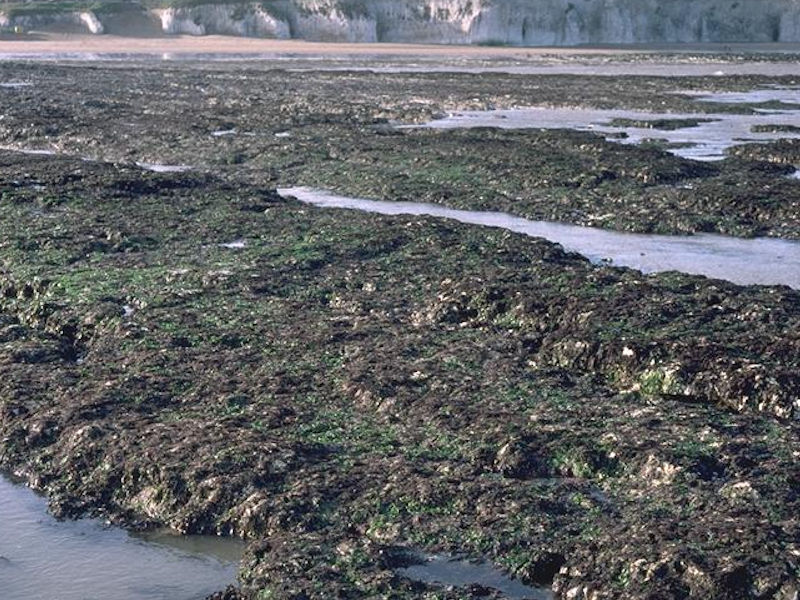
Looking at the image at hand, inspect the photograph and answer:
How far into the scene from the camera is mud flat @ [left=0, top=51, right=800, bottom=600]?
774 centimetres

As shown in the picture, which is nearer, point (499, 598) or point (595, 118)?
point (499, 598)

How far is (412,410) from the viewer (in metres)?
9.77

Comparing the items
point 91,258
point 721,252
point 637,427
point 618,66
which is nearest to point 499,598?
point 637,427

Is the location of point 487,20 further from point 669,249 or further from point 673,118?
point 669,249

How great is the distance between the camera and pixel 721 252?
16.9 m

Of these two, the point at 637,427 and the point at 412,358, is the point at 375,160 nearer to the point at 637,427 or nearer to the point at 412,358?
the point at 412,358

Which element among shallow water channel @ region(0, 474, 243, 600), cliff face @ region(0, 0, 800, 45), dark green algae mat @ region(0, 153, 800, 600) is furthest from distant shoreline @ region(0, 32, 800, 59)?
shallow water channel @ region(0, 474, 243, 600)

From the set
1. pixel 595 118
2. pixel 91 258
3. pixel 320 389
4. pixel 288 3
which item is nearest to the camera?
pixel 320 389

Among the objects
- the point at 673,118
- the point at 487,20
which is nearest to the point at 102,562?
the point at 673,118

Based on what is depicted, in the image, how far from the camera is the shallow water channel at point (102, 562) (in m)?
7.70

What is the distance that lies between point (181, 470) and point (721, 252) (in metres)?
9.93

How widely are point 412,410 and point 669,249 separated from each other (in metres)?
8.27

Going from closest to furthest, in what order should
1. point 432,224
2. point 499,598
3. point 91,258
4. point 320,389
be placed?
point 499,598 < point 320,389 < point 91,258 < point 432,224

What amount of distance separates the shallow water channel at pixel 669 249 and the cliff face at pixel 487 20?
221 feet
